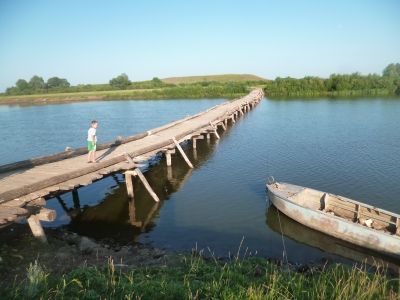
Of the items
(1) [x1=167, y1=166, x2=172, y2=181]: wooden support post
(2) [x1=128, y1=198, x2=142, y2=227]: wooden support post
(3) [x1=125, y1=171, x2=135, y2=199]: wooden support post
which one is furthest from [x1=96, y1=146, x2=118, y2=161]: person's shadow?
(1) [x1=167, y1=166, x2=172, y2=181]: wooden support post

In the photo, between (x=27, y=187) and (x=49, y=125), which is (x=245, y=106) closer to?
(x=49, y=125)

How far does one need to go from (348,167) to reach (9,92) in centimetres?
13377

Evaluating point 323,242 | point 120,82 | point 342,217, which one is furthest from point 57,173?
point 120,82

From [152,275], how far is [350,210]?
27.9 ft

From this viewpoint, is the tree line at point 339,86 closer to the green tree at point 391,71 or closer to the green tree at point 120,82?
the green tree at point 391,71

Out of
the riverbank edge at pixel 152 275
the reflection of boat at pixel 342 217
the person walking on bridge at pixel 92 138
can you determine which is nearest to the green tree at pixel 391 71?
the reflection of boat at pixel 342 217

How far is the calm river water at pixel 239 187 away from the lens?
42.3 ft

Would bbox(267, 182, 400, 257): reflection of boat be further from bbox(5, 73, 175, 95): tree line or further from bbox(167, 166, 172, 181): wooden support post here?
bbox(5, 73, 175, 95): tree line

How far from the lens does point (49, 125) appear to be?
44531mm

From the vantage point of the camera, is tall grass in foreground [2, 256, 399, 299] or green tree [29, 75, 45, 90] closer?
tall grass in foreground [2, 256, 399, 299]

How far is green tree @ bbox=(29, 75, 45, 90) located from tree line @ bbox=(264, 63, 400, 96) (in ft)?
306

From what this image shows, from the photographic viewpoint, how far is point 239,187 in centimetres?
1827

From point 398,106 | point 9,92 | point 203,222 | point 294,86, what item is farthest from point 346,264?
point 9,92

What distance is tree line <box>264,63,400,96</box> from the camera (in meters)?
68.1
